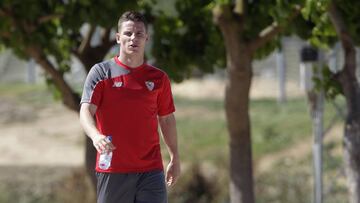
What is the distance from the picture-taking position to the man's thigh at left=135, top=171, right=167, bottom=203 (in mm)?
5836

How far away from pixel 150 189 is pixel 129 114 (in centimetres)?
49

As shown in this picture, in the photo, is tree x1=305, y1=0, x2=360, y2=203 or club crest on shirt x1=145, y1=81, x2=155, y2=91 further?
tree x1=305, y1=0, x2=360, y2=203

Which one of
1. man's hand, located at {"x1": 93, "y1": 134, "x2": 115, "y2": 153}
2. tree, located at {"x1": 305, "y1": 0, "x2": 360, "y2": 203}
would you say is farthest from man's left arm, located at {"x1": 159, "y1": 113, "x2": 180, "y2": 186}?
tree, located at {"x1": 305, "y1": 0, "x2": 360, "y2": 203}

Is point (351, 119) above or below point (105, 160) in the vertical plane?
below

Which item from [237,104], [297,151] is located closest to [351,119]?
[237,104]

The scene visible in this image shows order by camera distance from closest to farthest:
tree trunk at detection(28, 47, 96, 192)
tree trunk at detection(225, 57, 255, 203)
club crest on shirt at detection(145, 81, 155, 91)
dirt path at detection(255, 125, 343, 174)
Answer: club crest on shirt at detection(145, 81, 155, 91) → tree trunk at detection(225, 57, 255, 203) → tree trunk at detection(28, 47, 96, 192) → dirt path at detection(255, 125, 343, 174)

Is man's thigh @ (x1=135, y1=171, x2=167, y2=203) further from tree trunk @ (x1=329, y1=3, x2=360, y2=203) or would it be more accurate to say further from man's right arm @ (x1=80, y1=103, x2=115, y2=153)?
tree trunk @ (x1=329, y1=3, x2=360, y2=203)

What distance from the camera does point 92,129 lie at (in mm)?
5516

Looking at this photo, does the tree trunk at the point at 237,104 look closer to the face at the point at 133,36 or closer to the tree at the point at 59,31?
the tree at the point at 59,31

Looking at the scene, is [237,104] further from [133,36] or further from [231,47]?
[133,36]

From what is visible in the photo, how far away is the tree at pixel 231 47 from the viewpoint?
396 inches

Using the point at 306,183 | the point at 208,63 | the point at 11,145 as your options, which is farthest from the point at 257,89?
the point at 208,63

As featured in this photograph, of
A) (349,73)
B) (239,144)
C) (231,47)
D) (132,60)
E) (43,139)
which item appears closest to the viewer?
(132,60)

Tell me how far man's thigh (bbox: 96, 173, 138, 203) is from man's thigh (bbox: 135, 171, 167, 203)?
4 centimetres
